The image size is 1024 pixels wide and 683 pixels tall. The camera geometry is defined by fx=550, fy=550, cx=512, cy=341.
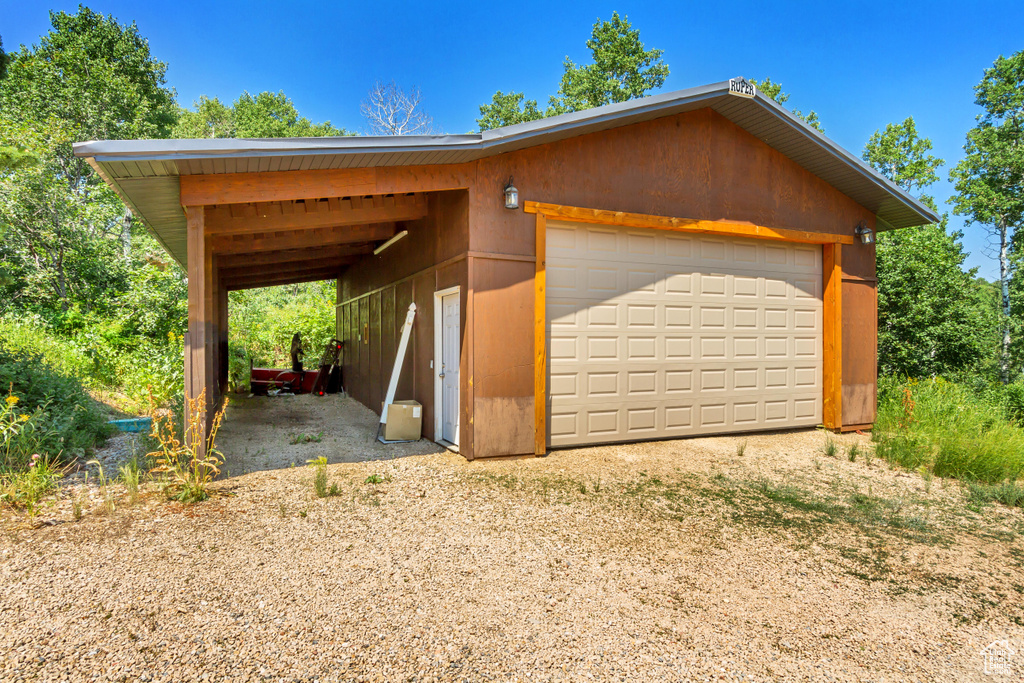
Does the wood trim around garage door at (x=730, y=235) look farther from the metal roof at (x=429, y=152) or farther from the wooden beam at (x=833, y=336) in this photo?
the metal roof at (x=429, y=152)

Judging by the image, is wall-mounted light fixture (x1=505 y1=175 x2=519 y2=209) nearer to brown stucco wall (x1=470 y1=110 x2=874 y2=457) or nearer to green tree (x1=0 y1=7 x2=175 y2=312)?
brown stucco wall (x1=470 y1=110 x2=874 y2=457)

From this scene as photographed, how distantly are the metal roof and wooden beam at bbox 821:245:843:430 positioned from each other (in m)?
0.93

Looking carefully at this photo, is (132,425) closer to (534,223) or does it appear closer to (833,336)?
(534,223)

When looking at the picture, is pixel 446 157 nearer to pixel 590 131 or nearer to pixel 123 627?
pixel 590 131

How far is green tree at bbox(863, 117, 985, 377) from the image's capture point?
39.5 ft

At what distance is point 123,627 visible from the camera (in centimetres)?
256

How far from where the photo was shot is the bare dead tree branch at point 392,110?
19.6 metres

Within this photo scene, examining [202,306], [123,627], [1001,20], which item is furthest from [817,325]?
[1001,20]

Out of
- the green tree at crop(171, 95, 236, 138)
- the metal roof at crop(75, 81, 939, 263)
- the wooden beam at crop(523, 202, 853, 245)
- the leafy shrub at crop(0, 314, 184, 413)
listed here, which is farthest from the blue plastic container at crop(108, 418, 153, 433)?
the green tree at crop(171, 95, 236, 138)

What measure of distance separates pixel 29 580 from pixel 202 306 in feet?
7.67

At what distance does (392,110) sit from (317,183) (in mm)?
16557

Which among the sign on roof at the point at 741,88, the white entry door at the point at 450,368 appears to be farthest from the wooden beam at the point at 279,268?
the sign on roof at the point at 741,88

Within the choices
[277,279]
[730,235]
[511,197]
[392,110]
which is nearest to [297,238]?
[511,197]

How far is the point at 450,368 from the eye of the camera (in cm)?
643
